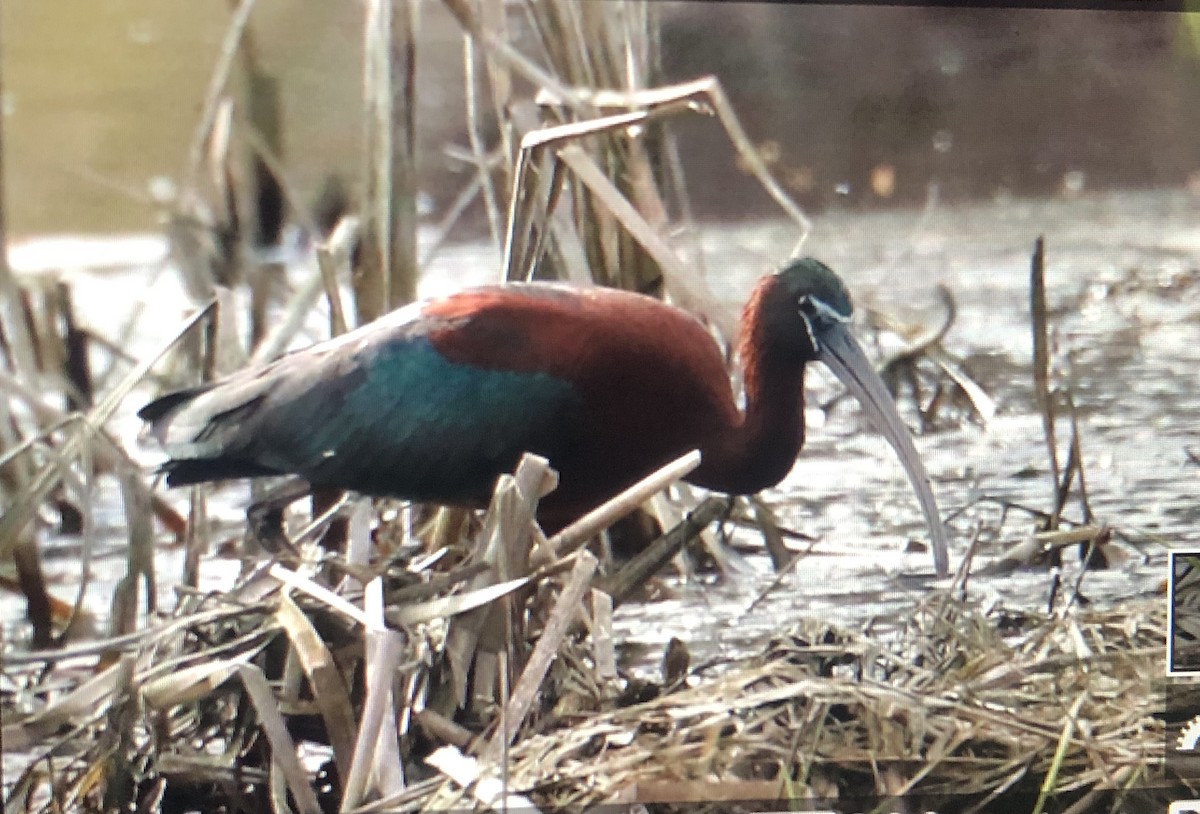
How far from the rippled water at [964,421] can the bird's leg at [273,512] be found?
0.12 m

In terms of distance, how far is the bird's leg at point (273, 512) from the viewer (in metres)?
1.65

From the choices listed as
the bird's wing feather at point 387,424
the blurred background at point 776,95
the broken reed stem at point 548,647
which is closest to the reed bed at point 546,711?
the broken reed stem at point 548,647

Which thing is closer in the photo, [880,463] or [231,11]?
[880,463]

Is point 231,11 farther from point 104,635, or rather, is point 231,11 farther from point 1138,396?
point 1138,396

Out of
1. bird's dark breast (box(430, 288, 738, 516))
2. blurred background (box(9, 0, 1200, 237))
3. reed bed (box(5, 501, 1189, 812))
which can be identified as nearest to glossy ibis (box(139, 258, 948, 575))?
bird's dark breast (box(430, 288, 738, 516))

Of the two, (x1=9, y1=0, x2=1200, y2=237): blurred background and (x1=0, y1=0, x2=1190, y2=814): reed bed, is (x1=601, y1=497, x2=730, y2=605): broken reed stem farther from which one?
(x1=9, y1=0, x2=1200, y2=237): blurred background

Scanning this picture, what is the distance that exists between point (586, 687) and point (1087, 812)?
0.40 m

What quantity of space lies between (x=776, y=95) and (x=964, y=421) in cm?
39

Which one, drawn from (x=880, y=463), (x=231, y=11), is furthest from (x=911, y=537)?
(x=231, y=11)

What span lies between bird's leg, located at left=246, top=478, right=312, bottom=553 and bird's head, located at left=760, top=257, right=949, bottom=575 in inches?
18.1

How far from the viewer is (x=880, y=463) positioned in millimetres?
1733

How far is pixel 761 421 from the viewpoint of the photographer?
1634 millimetres

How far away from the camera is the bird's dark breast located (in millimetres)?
1595

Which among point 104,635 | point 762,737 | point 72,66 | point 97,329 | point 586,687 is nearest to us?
point 762,737
